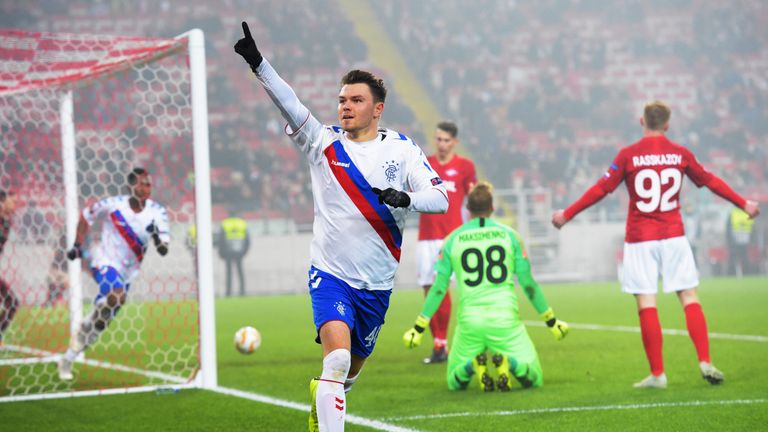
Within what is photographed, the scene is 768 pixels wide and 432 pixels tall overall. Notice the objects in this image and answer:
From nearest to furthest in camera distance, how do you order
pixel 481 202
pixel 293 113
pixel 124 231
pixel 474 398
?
pixel 293 113
pixel 474 398
pixel 481 202
pixel 124 231

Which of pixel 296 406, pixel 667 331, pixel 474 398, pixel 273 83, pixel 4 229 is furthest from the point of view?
pixel 667 331

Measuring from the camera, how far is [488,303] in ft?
24.0

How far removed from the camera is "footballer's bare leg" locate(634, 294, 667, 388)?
282 inches

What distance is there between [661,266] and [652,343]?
584 mm

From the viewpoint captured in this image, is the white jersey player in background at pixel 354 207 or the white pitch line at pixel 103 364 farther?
the white pitch line at pixel 103 364

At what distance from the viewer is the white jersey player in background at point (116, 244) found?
8898 mm

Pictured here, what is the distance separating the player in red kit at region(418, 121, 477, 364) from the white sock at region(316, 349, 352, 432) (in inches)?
193

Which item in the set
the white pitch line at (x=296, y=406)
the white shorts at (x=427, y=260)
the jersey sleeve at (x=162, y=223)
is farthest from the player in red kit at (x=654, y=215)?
the jersey sleeve at (x=162, y=223)

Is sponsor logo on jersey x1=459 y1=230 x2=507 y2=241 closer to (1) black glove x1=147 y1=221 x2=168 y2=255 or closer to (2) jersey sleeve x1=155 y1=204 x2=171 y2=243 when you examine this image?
(1) black glove x1=147 y1=221 x2=168 y2=255

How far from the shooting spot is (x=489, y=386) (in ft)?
23.7

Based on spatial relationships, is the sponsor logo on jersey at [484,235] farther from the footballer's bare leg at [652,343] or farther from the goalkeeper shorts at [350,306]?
the goalkeeper shorts at [350,306]

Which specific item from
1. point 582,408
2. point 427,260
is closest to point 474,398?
point 582,408

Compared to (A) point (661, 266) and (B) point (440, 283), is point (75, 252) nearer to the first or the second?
(B) point (440, 283)

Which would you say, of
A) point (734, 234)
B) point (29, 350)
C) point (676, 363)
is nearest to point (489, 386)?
point (676, 363)
